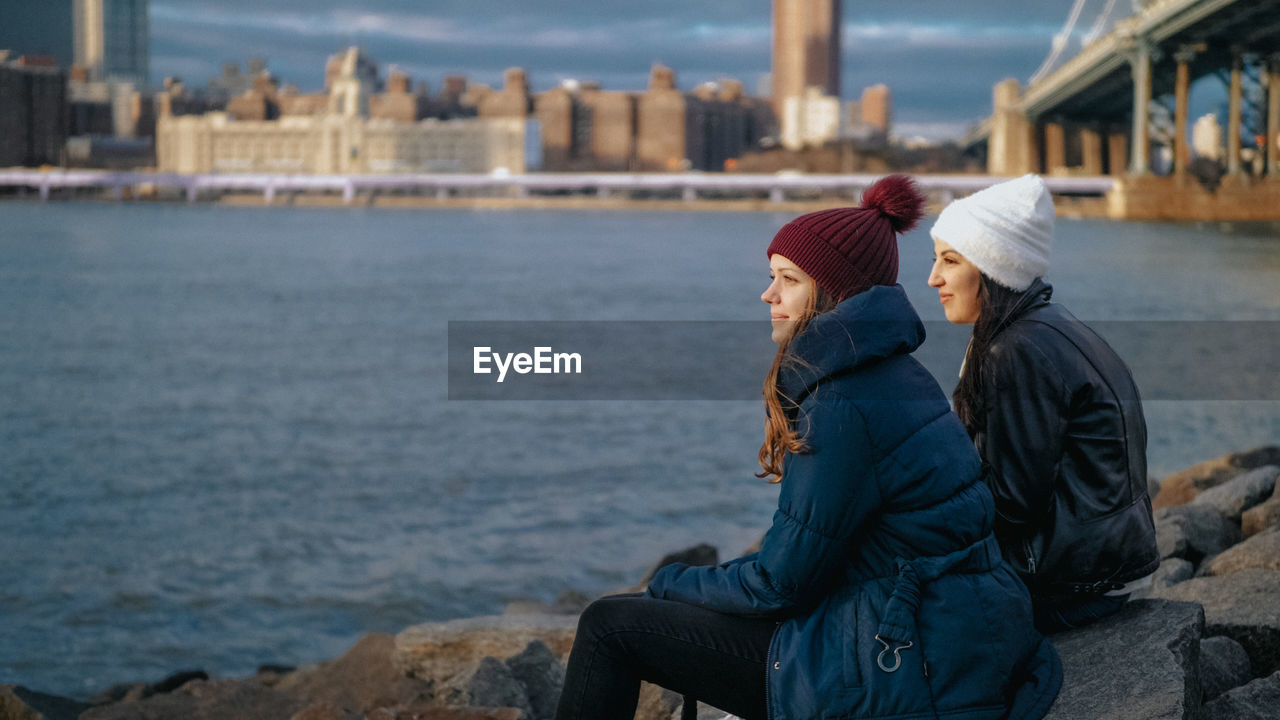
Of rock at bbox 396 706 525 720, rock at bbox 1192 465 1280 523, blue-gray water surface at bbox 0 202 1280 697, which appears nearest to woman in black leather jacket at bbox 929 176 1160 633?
rock at bbox 396 706 525 720

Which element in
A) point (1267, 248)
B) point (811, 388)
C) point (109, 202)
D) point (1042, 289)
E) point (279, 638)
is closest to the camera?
point (811, 388)

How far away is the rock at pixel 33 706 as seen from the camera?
338 centimetres

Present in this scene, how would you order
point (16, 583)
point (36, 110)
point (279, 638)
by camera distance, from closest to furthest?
point (279, 638) < point (16, 583) < point (36, 110)

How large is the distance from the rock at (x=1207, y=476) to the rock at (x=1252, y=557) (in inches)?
69.5

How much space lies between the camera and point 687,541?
24.4ft

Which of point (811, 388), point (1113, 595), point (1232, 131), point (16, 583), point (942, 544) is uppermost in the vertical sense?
point (1232, 131)

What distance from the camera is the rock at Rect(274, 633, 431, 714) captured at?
3.62 meters

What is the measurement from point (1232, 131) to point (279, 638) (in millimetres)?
39779

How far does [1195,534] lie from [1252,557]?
54 cm

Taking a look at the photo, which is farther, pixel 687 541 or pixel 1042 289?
pixel 687 541

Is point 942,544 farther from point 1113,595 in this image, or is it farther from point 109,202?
point 109,202

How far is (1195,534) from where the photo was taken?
3520mm

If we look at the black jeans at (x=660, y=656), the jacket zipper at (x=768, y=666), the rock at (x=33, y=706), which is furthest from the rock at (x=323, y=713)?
the jacket zipper at (x=768, y=666)

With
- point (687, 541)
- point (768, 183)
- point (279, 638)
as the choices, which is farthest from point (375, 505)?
point (768, 183)
